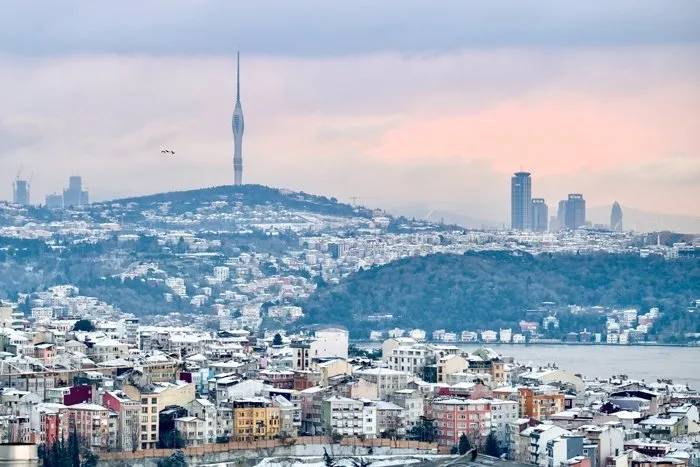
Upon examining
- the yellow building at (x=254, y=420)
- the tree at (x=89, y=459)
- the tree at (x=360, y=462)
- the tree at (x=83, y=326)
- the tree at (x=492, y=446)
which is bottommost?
the tree at (x=360, y=462)

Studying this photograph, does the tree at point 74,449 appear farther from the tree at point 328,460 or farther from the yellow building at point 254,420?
the tree at point 328,460

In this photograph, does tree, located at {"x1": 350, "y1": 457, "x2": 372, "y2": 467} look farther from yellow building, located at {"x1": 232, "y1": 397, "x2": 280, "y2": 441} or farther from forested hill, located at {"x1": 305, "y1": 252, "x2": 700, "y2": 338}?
forested hill, located at {"x1": 305, "y1": 252, "x2": 700, "y2": 338}

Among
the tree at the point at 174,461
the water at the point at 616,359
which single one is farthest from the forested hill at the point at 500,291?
the tree at the point at 174,461

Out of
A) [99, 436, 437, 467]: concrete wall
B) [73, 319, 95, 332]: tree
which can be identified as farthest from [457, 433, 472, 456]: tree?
[73, 319, 95, 332]: tree

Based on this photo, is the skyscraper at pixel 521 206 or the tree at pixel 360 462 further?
the skyscraper at pixel 521 206

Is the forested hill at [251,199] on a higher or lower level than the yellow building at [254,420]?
higher

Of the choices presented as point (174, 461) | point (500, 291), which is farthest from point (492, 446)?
point (500, 291)

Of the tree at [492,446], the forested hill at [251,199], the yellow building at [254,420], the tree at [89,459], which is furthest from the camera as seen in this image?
the forested hill at [251,199]
